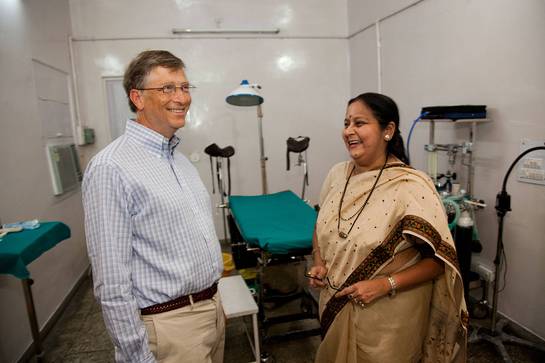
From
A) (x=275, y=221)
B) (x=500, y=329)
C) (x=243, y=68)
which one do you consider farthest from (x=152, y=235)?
(x=243, y=68)

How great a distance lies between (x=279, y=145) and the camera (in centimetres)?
444

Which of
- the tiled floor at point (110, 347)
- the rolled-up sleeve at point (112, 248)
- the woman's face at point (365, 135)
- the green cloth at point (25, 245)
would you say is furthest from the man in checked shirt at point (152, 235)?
the tiled floor at point (110, 347)

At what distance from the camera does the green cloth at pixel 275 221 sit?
2.01 metres

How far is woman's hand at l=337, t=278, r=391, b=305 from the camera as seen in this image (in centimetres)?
123

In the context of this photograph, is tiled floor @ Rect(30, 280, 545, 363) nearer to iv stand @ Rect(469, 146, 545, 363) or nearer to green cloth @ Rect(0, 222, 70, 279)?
iv stand @ Rect(469, 146, 545, 363)

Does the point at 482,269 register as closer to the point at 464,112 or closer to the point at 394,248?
the point at 464,112

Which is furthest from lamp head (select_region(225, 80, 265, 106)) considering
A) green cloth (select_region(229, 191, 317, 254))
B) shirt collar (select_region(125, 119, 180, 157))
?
shirt collar (select_region(125, 119, 180, 157))

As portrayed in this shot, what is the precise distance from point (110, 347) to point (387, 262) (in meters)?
2.13

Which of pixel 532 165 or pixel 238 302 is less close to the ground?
→ pixel 532 165

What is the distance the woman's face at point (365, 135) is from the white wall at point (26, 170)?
7.15 feet

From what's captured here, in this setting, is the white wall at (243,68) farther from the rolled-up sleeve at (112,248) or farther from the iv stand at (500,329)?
the rolled-up sleeve at (112,248)

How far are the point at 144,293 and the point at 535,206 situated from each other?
90.2 inches

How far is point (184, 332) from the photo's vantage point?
117 centimetres

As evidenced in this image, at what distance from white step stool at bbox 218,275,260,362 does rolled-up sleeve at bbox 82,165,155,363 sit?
34.1 inches
